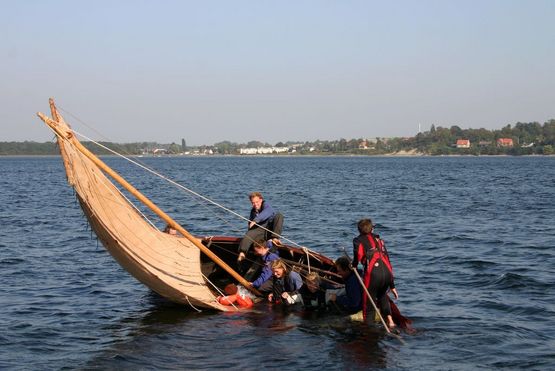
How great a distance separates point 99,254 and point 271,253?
10515mm

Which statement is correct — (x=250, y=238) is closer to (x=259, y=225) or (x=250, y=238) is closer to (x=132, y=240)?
(x=259, y=225)

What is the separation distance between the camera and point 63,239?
29953mm

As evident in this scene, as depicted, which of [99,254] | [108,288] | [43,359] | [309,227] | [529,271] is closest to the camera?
[43,359]

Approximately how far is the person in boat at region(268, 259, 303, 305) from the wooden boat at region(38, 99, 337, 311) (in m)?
0.65

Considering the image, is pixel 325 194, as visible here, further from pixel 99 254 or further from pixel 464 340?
pixel 464 340

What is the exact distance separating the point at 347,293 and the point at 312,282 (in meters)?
1.42

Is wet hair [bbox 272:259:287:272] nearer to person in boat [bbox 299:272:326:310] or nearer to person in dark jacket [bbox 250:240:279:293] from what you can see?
person in dark jacket [bbox 250:240:279:293]

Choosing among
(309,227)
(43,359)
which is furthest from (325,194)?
(43,359)

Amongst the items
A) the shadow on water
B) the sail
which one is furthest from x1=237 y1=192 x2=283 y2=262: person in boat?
the shadow on water

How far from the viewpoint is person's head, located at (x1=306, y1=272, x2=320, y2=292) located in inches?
649

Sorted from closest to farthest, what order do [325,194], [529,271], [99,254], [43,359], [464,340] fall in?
1. [43,359]
2. [464,340]
3. [529,271]
4. [99,254]
5. [325,194]

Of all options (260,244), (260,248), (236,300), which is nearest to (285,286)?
(260,248)

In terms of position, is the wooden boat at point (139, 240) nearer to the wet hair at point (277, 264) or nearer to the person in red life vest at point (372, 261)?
the wet hair at point (277, 264)

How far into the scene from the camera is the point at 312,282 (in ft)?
54.5
